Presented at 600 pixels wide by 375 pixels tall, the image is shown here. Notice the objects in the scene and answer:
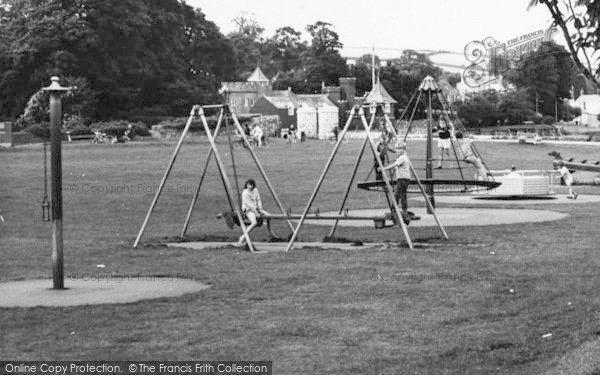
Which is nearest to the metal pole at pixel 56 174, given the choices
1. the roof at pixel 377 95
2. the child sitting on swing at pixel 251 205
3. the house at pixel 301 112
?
the child sitting on swing at pixel 251 205

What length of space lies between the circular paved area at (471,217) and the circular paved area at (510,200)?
163 inches

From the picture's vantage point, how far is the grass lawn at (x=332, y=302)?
1517 cm

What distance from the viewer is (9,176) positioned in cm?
5647

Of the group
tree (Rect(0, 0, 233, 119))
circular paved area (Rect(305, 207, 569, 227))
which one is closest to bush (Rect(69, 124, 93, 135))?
tree (Rect(0, 0, 233, 119))

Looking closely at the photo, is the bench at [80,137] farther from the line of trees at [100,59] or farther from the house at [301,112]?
the house at [301,112]

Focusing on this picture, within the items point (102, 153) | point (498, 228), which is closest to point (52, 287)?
point (498, 228)

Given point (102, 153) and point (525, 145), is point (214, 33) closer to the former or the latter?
point (525, 145)

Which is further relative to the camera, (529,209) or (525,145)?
(525,145)

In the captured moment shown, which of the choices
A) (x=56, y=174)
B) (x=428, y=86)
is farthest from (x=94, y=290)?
(x=428, y=86)

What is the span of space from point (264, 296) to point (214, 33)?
127407 millimetres

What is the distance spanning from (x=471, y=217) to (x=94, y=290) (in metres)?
17.8

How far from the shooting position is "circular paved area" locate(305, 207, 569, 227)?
3431 cm

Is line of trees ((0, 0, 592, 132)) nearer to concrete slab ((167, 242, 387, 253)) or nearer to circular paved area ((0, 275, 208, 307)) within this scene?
concrete slab ((167, 242, 387, 253))

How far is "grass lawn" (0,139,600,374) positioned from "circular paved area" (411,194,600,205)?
638cm
